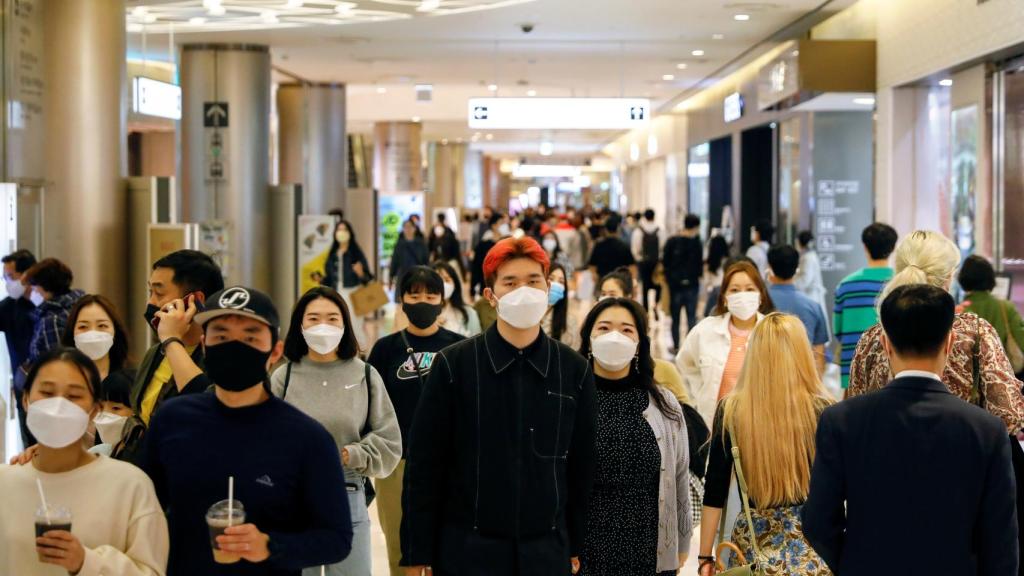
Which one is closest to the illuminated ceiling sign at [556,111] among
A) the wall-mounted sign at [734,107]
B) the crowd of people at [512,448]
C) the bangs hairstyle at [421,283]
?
the wall-mounted sign at [734,107]

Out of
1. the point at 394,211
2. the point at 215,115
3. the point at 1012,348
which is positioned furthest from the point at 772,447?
the point at 394,211

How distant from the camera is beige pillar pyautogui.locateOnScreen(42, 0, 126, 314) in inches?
422

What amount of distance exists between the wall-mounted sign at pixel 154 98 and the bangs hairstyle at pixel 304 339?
805 centimetres

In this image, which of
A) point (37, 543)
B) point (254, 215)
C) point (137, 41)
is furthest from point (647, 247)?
point (37, 543)

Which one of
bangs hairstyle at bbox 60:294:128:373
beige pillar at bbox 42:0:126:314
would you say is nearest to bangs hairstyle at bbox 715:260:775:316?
bangs hairstyle at bbox 60:294:128:373

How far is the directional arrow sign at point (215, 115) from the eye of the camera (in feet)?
53.9

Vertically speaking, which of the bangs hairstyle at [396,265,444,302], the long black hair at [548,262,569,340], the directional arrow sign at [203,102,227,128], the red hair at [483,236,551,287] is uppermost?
the directional arrow sign at [203,102,227,128]

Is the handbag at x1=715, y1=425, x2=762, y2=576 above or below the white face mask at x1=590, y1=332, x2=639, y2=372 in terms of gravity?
below

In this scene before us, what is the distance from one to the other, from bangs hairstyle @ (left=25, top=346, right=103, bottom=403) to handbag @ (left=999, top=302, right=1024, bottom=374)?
5104mm

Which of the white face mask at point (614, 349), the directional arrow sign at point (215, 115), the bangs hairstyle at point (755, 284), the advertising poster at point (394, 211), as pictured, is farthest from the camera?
the advertising poster at point (394, 211)

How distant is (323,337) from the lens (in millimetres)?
4812

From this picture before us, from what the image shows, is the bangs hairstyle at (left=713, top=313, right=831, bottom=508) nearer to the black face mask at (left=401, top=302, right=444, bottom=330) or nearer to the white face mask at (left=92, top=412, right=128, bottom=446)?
the white face mask at (left=92, top=412, right=128, bottom=446)

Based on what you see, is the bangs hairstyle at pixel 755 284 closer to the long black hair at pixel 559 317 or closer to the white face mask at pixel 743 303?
the white face mask at pixel 743 303

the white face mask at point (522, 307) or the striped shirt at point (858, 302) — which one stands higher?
the white face mask at point (522, 307)
